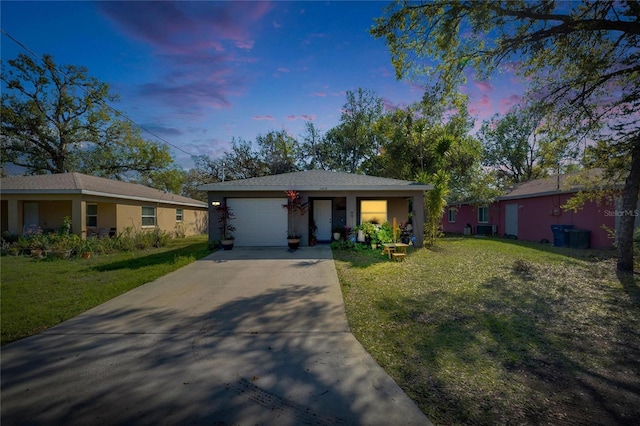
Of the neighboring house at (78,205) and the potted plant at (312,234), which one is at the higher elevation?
the neighboring house at (78,205)

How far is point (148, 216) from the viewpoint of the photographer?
1703 cm

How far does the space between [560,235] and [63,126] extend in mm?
32621

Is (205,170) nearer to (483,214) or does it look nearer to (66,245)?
(66,245)

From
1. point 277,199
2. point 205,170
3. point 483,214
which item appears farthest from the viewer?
point 205,170

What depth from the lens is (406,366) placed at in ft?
10.2

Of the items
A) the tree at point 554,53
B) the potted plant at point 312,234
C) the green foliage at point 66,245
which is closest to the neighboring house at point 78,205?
the green foliage at point 66,245

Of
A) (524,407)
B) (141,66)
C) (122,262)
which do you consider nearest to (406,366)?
(524,407)

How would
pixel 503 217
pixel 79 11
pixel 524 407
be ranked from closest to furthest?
pixel 524 407, pixel 79 11, pixel 503 217

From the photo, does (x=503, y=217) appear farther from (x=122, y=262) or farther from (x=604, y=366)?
(x=122, y=262)

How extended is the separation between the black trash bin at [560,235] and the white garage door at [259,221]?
488 inches

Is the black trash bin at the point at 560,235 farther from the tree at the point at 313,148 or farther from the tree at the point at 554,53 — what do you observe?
the tree at the point at 313,148

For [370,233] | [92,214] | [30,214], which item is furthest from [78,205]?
[370,233]

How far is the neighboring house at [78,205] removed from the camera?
A: 12336mm

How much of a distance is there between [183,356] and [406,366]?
2.55 metres
